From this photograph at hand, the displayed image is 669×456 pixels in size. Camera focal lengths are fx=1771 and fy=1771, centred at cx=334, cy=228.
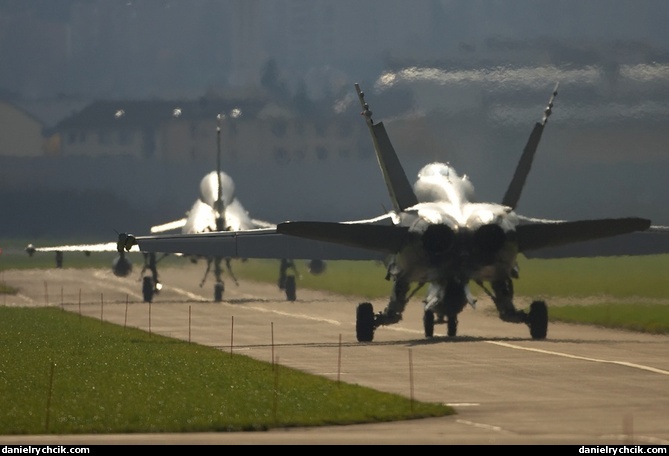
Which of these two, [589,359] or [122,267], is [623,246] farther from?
[122,267]

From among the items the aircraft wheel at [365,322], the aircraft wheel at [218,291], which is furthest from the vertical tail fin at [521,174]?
the aircraft wheel at [218,291]

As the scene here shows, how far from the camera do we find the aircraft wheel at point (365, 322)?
1521 inches

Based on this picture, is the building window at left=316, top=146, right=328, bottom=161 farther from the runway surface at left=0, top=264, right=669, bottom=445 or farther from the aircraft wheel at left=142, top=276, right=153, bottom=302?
the aircraft wheel at left=142, top=276, right=153, bottom=302

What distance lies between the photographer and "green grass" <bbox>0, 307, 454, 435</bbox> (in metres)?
23.3

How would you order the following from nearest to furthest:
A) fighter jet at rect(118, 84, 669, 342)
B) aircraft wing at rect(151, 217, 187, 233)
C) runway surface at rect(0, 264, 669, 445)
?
runway surface at rect(0, 264, 669, 445)
fighter jet at rect(118, 84, 669, 342)
aircraft wing at rect(151, 217, 187, 233)

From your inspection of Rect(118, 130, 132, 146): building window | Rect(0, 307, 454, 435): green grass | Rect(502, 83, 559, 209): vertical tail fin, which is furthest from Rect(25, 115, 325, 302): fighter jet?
Rect(0, 307, 454, 435): green grass

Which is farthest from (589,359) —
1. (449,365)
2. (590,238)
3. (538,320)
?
(538,320)

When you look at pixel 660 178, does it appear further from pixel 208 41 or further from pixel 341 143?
pixel 208 41

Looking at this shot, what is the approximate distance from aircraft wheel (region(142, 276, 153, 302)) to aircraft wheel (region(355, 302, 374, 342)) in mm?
20621

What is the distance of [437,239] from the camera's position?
36.6m

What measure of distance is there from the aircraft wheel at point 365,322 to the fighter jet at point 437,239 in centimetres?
2

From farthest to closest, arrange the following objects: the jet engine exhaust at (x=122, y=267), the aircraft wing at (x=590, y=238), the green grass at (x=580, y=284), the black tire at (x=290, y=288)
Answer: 1. the jet engine exhaust at (x=122, y=267)
2. the black tire at (x=290, y=288)
3. the green grass at (x=580, y=284)
4. the aircraft wing at (x=590, y=238)

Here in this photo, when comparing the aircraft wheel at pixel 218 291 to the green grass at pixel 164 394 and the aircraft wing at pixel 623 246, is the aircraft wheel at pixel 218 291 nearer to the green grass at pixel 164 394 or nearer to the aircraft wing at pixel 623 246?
the aircraft wing at pixel 623 246

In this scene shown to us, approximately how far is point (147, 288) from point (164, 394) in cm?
3223
